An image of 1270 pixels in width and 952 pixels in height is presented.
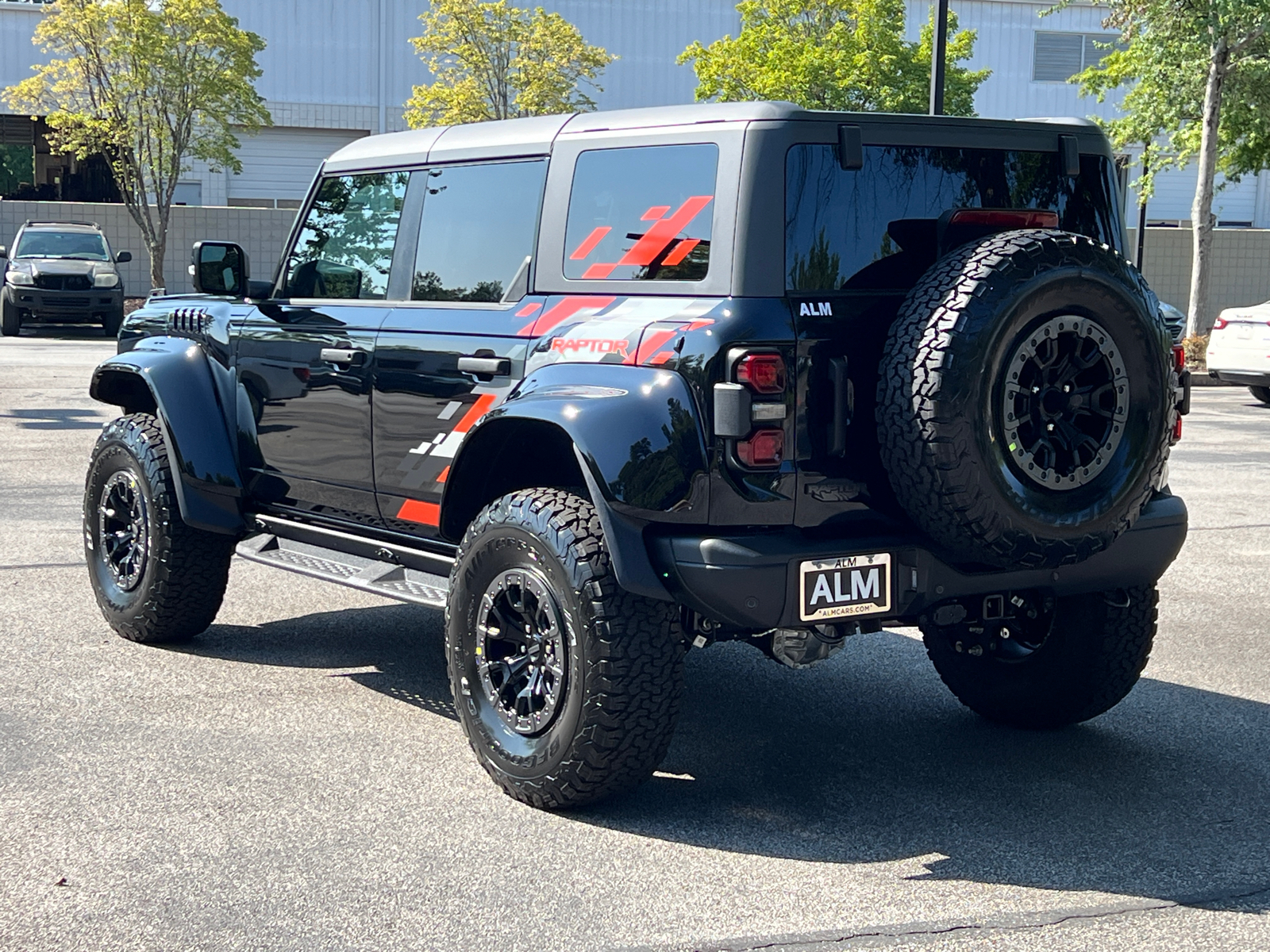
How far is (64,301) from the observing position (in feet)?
82.3

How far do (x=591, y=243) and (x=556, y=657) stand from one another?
126cm

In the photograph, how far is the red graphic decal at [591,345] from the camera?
4.43 m

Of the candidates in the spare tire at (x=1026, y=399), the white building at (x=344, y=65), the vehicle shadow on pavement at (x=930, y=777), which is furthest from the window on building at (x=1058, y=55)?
the spare tire at (x=1026, y=399)

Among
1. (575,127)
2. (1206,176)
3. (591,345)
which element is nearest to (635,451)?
(591,345)

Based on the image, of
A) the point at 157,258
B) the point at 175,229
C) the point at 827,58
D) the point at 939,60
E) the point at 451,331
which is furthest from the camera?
the point at 175,229

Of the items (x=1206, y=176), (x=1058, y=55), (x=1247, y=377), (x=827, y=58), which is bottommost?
(x=1247, y=377)

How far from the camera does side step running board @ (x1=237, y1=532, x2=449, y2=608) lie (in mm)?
5255

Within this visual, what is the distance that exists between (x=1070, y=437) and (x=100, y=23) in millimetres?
30308

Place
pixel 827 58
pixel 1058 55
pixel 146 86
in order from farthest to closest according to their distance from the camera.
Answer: pixel 1058 55 < pixel 827 58 < pixel 146 86

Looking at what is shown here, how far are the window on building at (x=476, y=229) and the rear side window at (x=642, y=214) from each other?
0.25 metres

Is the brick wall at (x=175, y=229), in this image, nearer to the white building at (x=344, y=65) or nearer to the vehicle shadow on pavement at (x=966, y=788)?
the white building at (x=344, y=65)

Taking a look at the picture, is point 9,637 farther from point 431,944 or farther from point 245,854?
point 431,944

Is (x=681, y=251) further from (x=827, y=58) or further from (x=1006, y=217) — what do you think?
(x=827, y=58)

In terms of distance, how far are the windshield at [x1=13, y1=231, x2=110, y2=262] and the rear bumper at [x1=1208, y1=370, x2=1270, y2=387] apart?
57.2 feet
